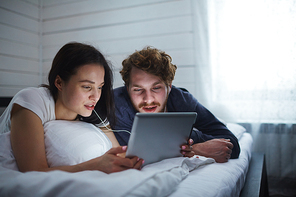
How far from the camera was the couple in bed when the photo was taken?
784mm

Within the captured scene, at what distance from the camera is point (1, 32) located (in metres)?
2.39

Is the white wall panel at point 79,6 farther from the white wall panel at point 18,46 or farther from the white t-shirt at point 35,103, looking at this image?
the white t-shirt at point 35,103

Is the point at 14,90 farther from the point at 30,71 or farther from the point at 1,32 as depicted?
the point at 1,32

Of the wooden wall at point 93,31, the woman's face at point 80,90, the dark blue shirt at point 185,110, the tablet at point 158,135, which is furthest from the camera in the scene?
the wooden wall at point 93,31

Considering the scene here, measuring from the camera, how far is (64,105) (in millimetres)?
1054

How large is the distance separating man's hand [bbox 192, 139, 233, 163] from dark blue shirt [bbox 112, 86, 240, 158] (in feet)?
0.25

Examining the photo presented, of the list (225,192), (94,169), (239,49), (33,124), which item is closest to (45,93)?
(33,124)

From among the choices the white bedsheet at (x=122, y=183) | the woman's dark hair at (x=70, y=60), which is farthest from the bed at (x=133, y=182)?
the woman's dark hair at (x=70, y=60)

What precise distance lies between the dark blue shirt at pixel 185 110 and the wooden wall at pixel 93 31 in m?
0.85

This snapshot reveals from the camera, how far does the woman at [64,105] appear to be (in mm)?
767

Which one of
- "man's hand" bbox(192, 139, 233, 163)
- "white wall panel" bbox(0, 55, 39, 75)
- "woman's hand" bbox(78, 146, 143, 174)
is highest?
"white wall panel" bbox(0, 55, 39, 75)

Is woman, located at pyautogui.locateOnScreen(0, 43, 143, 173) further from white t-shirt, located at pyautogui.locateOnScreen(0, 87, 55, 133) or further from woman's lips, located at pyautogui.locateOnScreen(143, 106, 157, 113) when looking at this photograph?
woman's lips, located at pyautogui.locateOnScreen(143, 106, 157, 113)

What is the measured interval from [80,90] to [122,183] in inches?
22.9

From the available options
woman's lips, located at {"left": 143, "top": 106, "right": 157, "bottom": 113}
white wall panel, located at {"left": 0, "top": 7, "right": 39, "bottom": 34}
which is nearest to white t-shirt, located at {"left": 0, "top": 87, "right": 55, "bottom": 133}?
woman's lips, located at {"left": 143, "top": 106, "right": 157, "bottom": 113}
